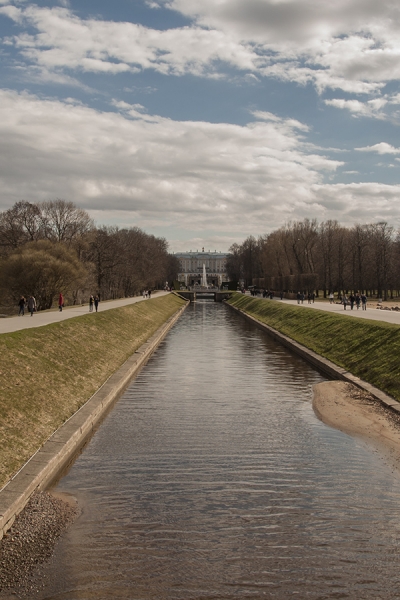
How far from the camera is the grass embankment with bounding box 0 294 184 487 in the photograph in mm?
12117

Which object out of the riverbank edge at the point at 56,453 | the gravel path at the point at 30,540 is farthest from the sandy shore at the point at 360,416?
the gravel path at the point at 30,540

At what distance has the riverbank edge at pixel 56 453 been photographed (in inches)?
357

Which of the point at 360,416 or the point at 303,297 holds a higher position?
the point at 303,297

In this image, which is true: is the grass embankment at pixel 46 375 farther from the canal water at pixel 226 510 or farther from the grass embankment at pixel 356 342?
the grass embankment at pixel 356 342

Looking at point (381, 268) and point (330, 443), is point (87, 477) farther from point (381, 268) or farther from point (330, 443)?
point (381, 268)

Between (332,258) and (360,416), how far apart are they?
83.1 m

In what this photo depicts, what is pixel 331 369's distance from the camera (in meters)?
23.6

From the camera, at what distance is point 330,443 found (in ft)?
44.5

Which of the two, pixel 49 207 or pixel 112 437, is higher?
pixel 49 207

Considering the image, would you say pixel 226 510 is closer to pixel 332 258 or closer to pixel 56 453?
pixel 56 453

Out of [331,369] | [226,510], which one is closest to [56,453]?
[226,510]

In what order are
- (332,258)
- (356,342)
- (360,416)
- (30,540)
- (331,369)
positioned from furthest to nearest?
(332,258) < (356,342) < (331,369) < (360,416) < (30,540)

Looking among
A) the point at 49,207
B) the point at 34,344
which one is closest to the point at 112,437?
the point at 34,344

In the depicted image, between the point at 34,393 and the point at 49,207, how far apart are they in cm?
5802
